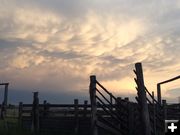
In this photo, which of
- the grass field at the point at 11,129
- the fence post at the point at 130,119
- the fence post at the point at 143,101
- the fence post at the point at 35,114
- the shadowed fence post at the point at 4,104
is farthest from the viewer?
the shadowed fence post at the point at 4,104

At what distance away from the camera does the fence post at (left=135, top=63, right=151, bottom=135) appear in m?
17.8

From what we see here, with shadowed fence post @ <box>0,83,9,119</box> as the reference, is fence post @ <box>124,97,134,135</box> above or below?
below

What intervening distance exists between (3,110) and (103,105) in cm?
936

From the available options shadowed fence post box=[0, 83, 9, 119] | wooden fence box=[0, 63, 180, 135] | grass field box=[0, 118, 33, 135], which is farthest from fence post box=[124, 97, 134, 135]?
shadowed fence post box=[0, 83, 9, 119]

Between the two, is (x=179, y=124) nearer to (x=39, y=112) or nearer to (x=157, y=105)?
(x=157, y=105)

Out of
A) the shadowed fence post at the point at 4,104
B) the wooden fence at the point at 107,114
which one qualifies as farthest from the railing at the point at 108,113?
the shadowed fence post at the point at 4,104

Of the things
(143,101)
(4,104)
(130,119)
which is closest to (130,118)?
(130,119)

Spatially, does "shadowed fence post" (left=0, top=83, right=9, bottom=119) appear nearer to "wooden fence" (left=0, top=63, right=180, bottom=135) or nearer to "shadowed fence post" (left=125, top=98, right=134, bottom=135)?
"wooden fence" (left=0, top=63, right=180, bottom=135)

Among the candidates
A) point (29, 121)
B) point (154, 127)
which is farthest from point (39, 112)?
point (154, 127)

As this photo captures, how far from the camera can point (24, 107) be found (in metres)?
25.8

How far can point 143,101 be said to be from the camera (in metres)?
17.9

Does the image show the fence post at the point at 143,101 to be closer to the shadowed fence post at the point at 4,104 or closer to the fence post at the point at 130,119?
the fence post at the point at 130,119

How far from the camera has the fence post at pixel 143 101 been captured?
17766 mm

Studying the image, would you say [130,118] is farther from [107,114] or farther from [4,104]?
[4,104]
